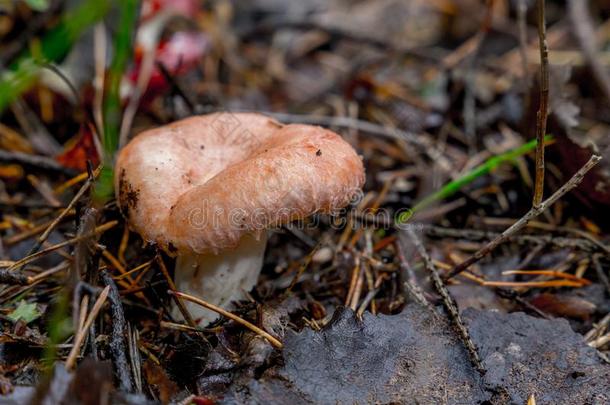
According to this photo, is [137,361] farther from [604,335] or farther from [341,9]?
[341,9]

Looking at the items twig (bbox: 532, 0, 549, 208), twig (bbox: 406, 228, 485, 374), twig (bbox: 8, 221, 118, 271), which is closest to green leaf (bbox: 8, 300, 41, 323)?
twig (bbox: 8, 221, 118, 271)

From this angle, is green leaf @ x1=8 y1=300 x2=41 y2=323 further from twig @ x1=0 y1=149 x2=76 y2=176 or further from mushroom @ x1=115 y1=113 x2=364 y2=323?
twig @ x1=0 y1=149 x2=76 y2=176

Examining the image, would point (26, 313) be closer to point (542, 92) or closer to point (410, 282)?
point (410, 282)

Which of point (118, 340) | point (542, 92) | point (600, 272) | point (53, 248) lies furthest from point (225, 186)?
point (600, 272)

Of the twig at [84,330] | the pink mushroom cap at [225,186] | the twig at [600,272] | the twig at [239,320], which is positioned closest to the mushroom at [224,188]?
the pink mushroom cap at [225,186]

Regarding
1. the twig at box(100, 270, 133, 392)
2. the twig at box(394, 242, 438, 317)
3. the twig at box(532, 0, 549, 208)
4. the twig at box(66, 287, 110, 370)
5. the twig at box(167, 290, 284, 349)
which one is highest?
the twig at box(532, 0, 549, 208)

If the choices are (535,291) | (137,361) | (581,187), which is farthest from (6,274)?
(581,187)
